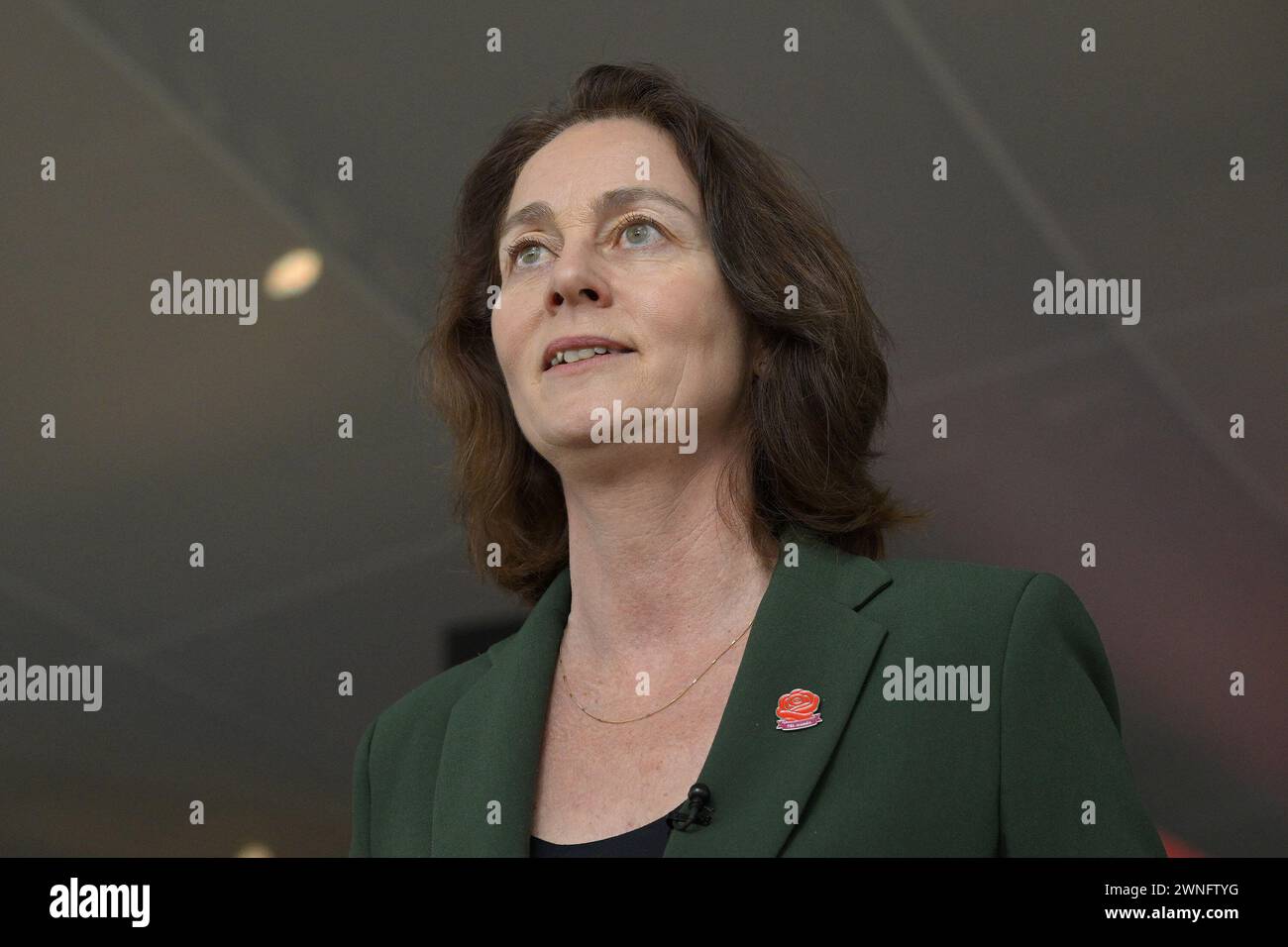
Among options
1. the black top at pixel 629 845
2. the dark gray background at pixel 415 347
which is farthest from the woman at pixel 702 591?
the dark gray background at pixel 415 347

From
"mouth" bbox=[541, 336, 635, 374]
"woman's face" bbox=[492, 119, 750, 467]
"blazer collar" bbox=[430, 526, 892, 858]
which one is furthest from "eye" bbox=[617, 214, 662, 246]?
"blazer collar" bbox=[430, 526, 892, 858]

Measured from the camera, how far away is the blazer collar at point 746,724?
96.7 inches

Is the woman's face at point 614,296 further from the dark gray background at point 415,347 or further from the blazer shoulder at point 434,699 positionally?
the dark gray background at point 415,347

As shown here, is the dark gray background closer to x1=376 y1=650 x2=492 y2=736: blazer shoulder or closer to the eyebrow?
x1=376 y1=650 x2=492 y2=736: blazer shoulder

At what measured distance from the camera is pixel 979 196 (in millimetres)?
3867

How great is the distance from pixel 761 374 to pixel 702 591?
47 centimetres

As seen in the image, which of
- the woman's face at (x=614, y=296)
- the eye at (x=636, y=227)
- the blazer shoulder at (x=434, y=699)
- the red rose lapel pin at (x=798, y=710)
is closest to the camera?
the red rose lapel pin at (x=798, y=710)

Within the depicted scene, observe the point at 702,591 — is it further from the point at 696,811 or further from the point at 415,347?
the point at 415,347

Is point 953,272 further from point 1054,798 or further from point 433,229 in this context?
point 1054,798

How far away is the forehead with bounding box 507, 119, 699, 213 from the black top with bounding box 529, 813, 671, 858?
120cm

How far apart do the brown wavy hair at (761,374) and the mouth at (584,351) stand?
283mm

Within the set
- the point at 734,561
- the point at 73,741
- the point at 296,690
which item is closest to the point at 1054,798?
the point at 734,561

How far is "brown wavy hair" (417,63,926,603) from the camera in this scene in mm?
2930

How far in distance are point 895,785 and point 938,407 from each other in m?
1.67
